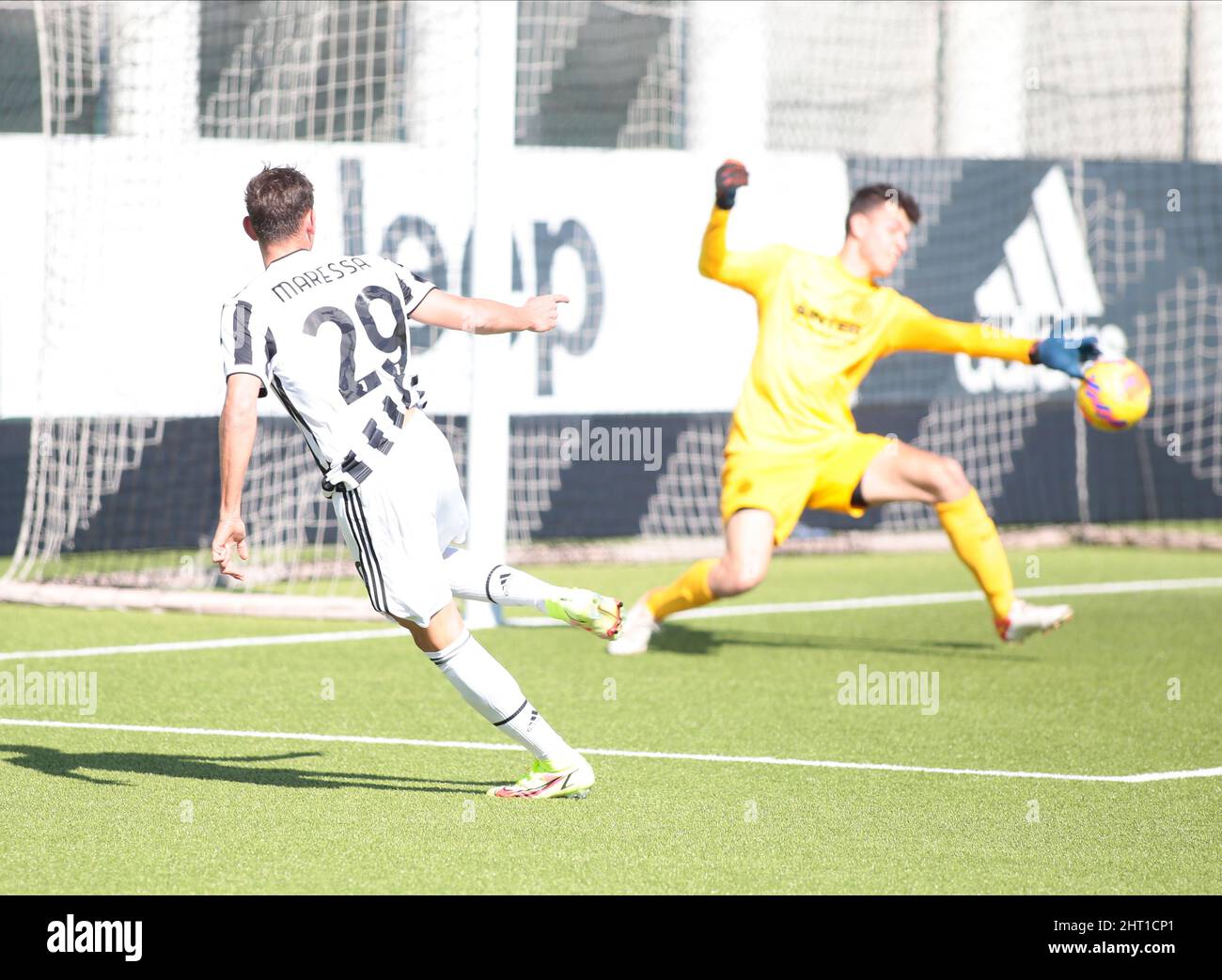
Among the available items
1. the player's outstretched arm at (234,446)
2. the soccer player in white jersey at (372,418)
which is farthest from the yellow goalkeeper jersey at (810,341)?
the player's outstretched arm at (234,446)

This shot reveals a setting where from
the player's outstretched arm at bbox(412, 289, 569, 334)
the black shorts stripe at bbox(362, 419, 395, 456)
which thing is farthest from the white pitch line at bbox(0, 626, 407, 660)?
the player's outstretched arm at bbox(412, 289, 569, 334)

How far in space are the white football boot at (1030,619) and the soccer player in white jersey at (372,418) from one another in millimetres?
3264

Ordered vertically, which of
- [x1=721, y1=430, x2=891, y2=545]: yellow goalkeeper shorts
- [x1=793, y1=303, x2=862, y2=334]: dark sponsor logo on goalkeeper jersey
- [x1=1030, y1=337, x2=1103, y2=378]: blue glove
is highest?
[x1=793, y1=303, x2=862, y2=334]: dark sponsor logo on goalkeeper jersey

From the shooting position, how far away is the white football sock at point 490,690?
5.10m

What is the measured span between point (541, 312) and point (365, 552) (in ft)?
2.75

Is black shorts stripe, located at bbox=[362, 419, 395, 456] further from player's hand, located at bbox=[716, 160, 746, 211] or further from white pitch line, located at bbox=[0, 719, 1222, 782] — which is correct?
player's hand, located at bbox=[716, 160, 746, 211]

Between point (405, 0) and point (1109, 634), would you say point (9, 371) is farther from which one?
point (1109, 634)

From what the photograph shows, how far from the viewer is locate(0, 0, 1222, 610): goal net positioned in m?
9.59

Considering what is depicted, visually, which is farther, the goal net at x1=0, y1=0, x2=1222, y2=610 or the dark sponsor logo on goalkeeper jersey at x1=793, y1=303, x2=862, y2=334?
the goal net at x1=0, y1=0, x2=1222, y2=610

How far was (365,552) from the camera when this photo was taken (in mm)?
5043

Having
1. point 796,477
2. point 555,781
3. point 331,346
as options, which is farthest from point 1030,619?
point 331,346

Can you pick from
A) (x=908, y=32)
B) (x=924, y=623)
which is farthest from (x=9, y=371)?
(x=908, y=32)

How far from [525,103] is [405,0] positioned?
3.90 metres

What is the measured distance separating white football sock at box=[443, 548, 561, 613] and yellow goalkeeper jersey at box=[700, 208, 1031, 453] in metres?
2.76
